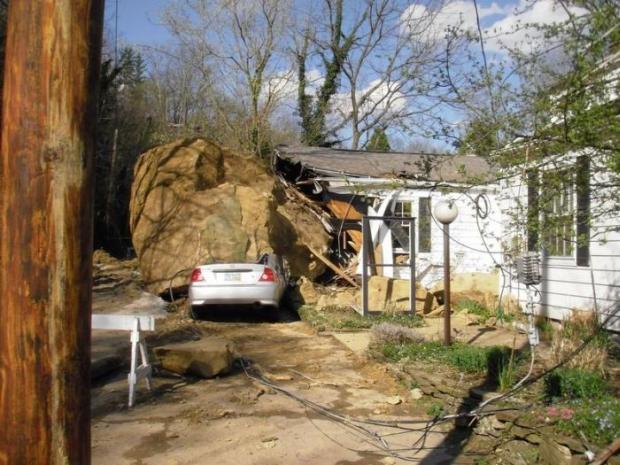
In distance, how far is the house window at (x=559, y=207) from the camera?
5.35 metres

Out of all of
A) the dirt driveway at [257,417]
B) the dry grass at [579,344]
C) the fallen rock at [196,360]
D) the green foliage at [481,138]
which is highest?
the green foliage at [481,138]

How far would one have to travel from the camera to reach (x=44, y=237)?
86.2 inches

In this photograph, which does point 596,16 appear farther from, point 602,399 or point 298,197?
point 298,197

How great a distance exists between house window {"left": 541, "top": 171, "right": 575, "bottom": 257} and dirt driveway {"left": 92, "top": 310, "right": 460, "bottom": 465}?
7.03ft

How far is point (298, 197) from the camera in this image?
57.7 ft

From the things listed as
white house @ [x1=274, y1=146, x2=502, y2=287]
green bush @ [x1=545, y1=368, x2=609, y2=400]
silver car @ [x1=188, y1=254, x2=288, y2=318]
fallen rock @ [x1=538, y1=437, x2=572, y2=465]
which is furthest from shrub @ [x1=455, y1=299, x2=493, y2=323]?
fallen rock @ [x1=538, y1=437, x2=572, y2=465]

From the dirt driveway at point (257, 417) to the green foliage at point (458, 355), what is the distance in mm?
389

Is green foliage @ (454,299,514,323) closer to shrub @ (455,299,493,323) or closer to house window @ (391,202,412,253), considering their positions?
shrub @ (455,299,493,323)

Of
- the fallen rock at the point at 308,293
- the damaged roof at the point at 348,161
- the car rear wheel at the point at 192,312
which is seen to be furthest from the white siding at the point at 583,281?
the car rear wheel at the point at 192,312

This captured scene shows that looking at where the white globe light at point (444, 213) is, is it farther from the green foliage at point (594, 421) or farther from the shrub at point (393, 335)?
the green foliage at point (594, 421)

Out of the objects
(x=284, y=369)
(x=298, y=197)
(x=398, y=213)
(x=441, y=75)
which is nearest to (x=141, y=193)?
(x=298, y=197)

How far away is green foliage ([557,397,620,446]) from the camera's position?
14.8ft

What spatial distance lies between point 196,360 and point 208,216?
705cm

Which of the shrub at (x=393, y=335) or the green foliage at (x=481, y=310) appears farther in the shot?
the green foliage at (x=481, y=310)
